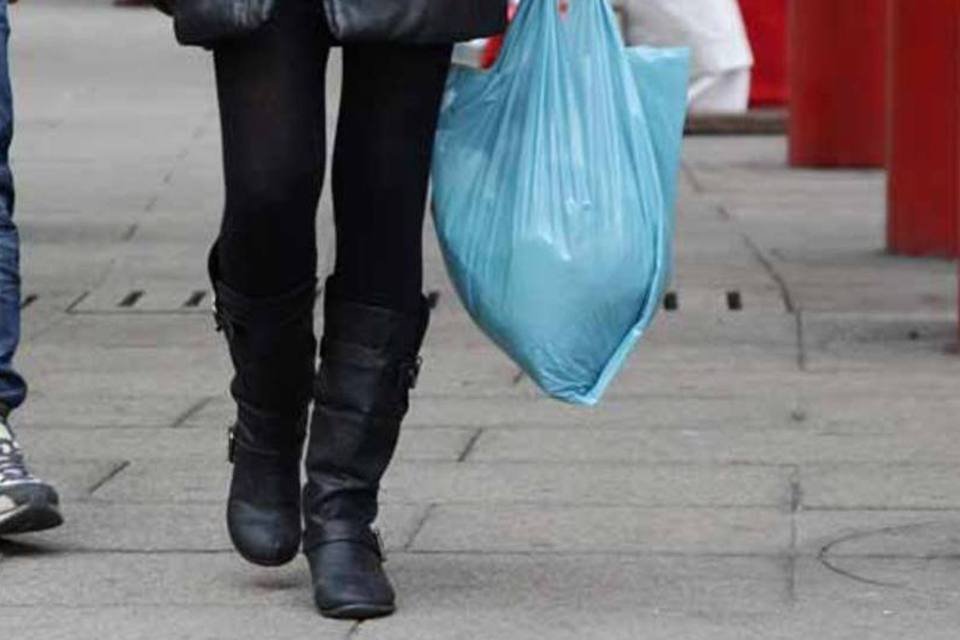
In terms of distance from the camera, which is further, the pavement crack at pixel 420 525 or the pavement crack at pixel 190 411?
the pavement crack at pixel 190 411

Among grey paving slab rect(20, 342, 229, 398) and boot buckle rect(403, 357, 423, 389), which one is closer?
boot buckle rect(403, 357, 423, 389)

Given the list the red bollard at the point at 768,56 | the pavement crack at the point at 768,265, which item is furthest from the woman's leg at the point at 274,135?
the red bollard at the point at 768,56


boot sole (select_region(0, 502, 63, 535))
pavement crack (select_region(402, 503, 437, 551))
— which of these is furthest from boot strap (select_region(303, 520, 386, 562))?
boot sole (select_region(0, 502, 63, 535))

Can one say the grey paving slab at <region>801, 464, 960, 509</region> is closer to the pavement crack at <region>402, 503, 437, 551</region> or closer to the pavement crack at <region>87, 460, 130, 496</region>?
the pavement crack at <region>402, 503, 437, 551</region>

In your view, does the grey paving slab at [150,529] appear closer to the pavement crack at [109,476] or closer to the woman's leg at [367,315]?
the pavement crack at [109,476]

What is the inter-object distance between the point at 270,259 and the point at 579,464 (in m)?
1.51

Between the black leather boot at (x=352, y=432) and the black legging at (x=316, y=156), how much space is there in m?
0.05

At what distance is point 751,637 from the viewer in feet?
14.4

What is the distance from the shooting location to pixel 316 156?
4.46 m

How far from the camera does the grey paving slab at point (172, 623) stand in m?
4.45

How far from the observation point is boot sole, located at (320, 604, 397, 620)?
4.51 metres

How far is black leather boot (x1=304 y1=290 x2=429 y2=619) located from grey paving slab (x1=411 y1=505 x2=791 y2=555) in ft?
1.57

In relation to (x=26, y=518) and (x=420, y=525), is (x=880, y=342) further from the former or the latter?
(x=26, y=518)

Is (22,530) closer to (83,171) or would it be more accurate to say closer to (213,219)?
(213,219)
